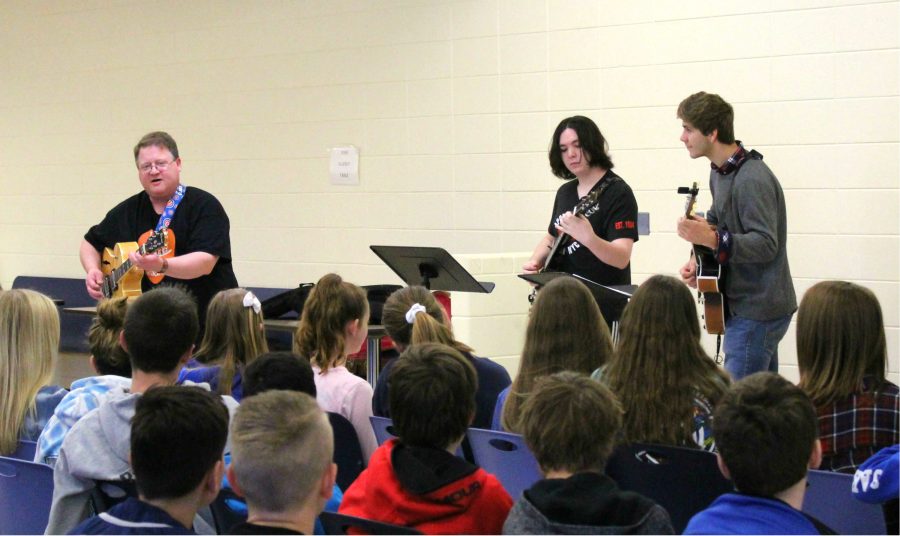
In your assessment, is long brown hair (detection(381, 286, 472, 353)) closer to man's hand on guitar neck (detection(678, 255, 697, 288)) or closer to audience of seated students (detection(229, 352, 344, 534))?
audience of seated students (detection(229, 352, 344, 534))

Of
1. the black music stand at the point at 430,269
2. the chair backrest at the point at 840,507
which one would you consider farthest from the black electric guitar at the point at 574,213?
the chair backrest at the point at 840,507

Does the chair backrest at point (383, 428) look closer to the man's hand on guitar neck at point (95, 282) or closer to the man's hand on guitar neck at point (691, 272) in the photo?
the man's hand on guitar neck at point (691, 272)

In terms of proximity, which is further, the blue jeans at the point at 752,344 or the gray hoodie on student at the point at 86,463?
the blue jeans at the point at 752,344

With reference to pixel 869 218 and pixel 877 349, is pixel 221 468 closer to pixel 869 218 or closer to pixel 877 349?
pixel 877 349

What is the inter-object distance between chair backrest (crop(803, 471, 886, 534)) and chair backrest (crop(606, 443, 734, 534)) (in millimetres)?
166

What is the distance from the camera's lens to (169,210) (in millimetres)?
4500

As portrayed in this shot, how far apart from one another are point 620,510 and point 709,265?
2505mm

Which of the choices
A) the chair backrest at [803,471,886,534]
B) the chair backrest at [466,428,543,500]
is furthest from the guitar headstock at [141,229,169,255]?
the chair backrest at [803,471,886,534]

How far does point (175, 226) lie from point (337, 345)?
5.30ft

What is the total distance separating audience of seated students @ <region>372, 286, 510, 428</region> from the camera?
119 inches

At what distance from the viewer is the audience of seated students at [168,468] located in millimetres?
1817

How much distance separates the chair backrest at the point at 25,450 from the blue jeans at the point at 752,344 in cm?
253

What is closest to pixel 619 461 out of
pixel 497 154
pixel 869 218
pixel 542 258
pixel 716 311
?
pixel 716 311

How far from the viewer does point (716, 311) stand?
4.10 meters
